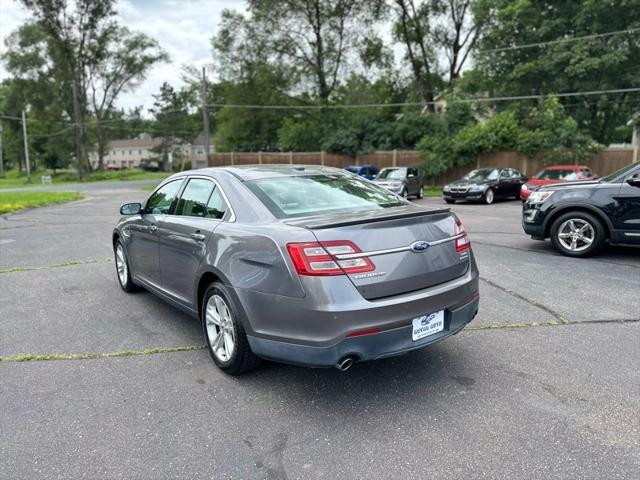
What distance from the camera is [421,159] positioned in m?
26.8

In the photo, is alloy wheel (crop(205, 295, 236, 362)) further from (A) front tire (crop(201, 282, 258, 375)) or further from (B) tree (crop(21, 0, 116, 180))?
(B) tree (crop(21, 0, 116, 180))

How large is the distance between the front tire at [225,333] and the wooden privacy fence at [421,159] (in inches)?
598

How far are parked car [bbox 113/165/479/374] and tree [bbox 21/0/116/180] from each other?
46.8m

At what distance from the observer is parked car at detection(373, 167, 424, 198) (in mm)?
19078

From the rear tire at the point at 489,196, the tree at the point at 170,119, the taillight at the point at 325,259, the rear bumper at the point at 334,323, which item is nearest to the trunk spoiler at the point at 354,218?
the taillight at the point at 325,259

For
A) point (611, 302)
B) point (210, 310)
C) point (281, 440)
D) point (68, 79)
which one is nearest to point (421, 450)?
point (281, 440)

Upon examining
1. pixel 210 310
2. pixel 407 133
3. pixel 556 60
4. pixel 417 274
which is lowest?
pixel 210 310

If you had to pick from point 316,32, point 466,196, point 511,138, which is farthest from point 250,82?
point 466,196

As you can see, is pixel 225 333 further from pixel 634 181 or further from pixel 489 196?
pixel 489 196

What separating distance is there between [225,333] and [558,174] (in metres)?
16.4

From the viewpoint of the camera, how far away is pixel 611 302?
206 inches

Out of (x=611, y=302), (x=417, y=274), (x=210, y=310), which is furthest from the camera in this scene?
(x=611, y=302)

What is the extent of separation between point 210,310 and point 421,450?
1.92 m

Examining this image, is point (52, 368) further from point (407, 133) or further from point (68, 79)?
point (68, 79)
